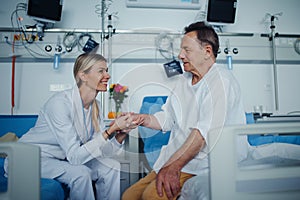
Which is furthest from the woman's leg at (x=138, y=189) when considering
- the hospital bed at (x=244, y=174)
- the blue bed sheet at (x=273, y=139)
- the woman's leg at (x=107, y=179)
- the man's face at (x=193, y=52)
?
the blue bed sheet at (x=273, y=139)

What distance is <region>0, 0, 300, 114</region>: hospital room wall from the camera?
240 cm

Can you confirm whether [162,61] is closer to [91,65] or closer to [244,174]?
[91,65]

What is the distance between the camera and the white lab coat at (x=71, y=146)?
1.18 metres

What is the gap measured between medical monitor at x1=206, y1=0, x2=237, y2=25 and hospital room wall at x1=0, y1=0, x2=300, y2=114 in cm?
22

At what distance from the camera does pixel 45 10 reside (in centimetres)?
221

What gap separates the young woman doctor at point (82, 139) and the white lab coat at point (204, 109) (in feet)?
0.75

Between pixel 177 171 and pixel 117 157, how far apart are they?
430 mm

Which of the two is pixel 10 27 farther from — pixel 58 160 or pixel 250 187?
pixel 250 187


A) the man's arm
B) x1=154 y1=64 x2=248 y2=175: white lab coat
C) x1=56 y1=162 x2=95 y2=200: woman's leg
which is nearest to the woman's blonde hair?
x1=56 y1=162 x2=95 y2=200: woman's leg

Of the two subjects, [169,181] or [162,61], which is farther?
[162,61]

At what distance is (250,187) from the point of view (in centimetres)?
76

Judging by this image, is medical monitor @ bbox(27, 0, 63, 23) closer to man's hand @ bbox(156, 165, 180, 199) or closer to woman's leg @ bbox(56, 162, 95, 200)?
woman's leg @ bbox(56, 162, 95, 200)

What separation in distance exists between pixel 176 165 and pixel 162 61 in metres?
1.39

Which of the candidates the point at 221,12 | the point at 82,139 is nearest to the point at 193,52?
the point at 82,139
